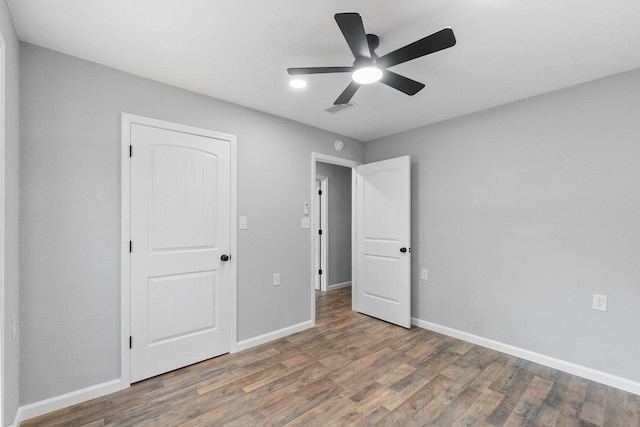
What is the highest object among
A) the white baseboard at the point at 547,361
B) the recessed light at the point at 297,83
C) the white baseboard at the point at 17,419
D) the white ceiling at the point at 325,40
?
the white ceiling at the point at 325,40

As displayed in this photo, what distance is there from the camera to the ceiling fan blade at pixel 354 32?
1.35 m

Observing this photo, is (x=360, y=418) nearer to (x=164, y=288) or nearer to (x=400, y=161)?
(x=164, y=288)

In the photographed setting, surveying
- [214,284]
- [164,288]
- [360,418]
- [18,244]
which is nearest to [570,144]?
[360,418]

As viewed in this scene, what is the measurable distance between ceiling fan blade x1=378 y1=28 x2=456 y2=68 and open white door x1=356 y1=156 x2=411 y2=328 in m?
1.92

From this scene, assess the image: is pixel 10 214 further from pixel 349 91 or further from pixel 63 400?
→ pixel 349 91

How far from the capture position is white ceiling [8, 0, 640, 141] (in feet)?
5.29

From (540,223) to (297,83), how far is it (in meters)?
2.51

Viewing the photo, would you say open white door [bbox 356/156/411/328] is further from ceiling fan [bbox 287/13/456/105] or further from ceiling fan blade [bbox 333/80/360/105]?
ceiling fan [bbox 287/13/456/105]

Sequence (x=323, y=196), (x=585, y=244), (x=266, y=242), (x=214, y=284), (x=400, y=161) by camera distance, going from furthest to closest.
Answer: (x=323, y=196), (x=400, y=161), (x=266, y=242), (x=214, y=284), (x=585, y=244)

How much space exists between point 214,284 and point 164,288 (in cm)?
43

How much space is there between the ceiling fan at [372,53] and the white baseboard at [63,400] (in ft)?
8.50

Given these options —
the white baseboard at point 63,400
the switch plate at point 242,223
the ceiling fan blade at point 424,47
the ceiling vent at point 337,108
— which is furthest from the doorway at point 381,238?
the white baseboard at point 63,400

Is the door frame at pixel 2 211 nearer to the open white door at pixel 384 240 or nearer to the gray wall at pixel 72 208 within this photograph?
the gray wall at pixel 72 208

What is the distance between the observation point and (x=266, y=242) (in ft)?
10.3
